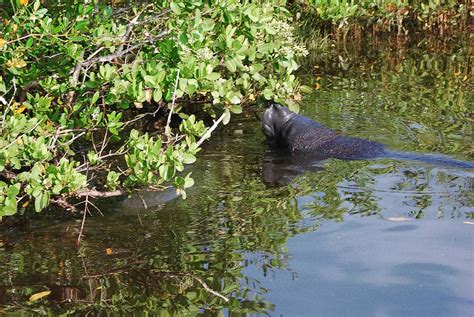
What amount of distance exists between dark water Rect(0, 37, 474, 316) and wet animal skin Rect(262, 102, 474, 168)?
16cm

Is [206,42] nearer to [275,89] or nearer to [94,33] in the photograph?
[94,33]

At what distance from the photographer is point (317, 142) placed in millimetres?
9508

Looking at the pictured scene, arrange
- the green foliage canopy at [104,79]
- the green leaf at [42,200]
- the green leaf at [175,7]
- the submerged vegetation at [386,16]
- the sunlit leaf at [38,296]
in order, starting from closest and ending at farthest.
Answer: the sunlit leaf at [38,296] < the green leaf at [42,200] < the green foliage canopy at [104,79] < the green leaf at [175,7] < the submerged vegetation at [386,16]

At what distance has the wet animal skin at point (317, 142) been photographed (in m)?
→ 8.80

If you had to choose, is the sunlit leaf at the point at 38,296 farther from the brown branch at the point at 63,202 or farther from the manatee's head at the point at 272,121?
the manatee's head at the point at 272,121

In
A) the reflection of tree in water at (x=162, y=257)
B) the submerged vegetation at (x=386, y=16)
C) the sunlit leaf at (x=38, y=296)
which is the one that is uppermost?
the submerged vegetation at (x=386, y=16)

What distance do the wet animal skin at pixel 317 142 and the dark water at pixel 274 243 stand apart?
161 millimetres

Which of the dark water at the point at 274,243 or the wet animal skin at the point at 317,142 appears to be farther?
the wet animal skin at the point at 317,142

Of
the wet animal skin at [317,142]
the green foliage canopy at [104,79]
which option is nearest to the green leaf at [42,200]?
the green foliage canopy at [104,79]

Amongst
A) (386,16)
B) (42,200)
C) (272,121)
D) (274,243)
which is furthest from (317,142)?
(386,16)

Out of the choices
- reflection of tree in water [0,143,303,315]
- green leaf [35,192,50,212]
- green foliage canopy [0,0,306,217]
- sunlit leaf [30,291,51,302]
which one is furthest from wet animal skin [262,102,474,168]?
sunlit leaf [30,291,51,302]

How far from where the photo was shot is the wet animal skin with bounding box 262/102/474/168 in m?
8.80

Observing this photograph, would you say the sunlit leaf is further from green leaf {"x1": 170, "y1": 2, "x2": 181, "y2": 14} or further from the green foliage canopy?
green leaf {"x1": 170, "y1": 2, "x2": 181, "y2": 14}

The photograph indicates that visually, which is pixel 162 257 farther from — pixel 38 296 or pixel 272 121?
pixel 272 121
